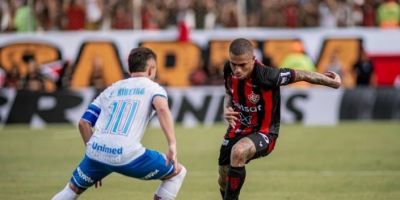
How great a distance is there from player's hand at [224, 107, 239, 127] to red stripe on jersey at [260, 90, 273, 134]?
325mm

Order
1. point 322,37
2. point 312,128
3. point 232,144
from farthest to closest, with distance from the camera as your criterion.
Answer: point 322,37
point 312,128
point 232,144

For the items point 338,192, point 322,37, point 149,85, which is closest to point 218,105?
point 322,37

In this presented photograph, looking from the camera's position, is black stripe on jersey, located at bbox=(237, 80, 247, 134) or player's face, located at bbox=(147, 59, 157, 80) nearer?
player's face, located at bbox=(147, 59, 157, 80)

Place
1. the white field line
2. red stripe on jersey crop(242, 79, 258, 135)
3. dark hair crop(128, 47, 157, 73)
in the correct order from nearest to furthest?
dark hair crop(128, 47, 157, 73)
red stripe on jersey crop(242, 79, 258, 135)
the white field line

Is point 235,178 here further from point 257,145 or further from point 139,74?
point 139,74

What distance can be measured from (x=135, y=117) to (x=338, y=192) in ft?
14.6

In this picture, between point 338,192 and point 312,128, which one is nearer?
point 338,192

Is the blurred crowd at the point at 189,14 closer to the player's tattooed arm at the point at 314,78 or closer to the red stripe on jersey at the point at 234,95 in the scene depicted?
the red stripe on jersey at the point at 234,95

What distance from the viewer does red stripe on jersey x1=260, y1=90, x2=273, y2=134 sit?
403 inches

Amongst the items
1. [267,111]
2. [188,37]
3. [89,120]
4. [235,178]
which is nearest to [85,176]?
[89,120]

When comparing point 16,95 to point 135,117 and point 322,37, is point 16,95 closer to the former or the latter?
point 322,37

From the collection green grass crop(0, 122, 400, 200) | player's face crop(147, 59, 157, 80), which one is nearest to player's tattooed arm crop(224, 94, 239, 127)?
player's face crop(147, 59, 157, 80)

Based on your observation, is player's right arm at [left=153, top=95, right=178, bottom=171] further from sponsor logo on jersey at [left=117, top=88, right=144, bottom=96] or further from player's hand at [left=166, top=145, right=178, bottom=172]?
sponsor logo on jersey at [left=117, top=88, right=144, bottom=96]

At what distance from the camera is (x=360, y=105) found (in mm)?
24797
